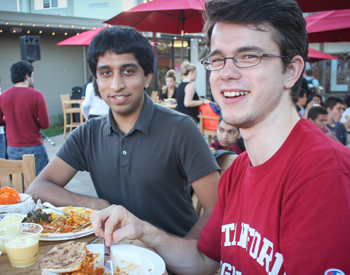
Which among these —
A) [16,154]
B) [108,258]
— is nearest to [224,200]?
[108,258]

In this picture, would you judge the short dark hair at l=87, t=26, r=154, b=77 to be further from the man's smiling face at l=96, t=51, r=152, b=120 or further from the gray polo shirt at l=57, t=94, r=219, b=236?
the gray polo shirt at l=57, t=94, r=219, b=236

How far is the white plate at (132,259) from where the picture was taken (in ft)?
4.18

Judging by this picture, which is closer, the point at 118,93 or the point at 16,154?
the point at 118,93

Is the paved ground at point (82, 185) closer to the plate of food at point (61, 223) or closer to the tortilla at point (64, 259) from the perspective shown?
the plate of food at point (61, 223)

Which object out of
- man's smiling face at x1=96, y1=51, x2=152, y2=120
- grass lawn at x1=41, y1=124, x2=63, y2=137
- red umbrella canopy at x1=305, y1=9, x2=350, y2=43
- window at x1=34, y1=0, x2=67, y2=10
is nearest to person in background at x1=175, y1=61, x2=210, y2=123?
red umbrella canopy at x1=305, y1=9, x2=350, y2=43

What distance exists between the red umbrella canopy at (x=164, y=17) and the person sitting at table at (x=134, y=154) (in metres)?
3.78

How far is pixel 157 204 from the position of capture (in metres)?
1.98

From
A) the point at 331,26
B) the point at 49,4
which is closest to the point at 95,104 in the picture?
the point at 331,26

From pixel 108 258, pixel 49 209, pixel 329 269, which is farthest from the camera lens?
pixel 49 209

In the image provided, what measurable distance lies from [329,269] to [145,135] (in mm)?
1395

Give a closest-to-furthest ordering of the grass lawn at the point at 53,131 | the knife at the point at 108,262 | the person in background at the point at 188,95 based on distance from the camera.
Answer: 1. the knife at the point at 108,262
2. the person in background at the point at 188,95
3. the grass lawn at the point at 53,131

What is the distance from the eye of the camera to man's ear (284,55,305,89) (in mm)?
1198

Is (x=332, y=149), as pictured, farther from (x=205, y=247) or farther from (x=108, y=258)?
(x=108, y=258)

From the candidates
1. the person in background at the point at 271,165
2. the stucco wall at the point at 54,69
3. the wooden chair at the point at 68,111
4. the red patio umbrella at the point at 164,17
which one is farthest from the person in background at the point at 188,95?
the stucco wall at the point at 54,69
